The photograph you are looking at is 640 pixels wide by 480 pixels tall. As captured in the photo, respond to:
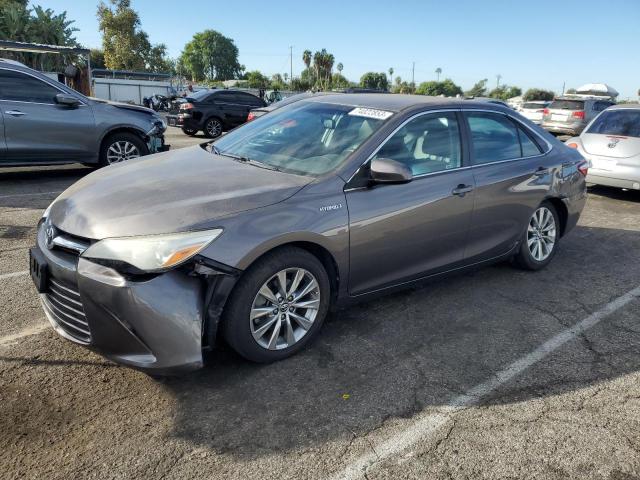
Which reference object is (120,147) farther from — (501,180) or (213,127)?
(213,127)

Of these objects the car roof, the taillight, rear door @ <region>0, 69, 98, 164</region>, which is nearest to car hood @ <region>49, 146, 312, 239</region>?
the car roof

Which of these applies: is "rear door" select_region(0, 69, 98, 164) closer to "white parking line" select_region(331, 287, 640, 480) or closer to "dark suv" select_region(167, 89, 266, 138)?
"white parking line" select_region(331, 287, 640, 480)

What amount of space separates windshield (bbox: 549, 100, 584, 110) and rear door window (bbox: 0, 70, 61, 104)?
1694cm

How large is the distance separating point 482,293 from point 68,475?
3.39 meters

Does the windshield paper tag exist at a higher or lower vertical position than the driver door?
higher

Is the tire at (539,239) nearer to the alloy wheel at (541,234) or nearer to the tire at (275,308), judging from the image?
the alloy wheel at (541,234)

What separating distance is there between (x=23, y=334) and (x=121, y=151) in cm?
569

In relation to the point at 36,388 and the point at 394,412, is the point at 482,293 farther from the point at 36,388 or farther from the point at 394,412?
the point at 36,388

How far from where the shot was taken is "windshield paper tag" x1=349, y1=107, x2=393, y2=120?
382 centimetres

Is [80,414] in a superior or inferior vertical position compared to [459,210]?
inferior

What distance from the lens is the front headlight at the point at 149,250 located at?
2.66 meters

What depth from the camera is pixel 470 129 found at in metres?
4.29

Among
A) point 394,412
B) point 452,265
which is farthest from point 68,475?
point 452,265

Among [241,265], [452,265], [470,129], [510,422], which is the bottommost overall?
[510,422]
